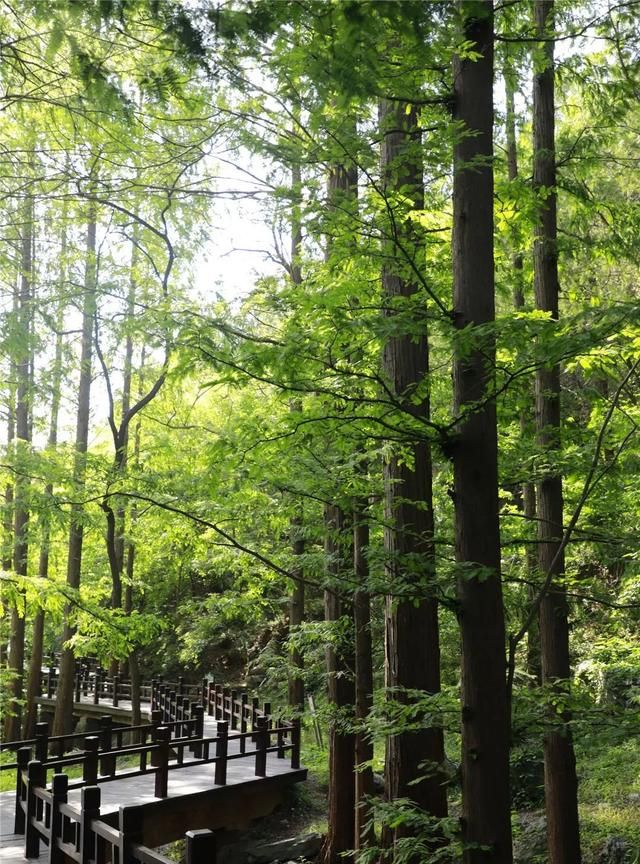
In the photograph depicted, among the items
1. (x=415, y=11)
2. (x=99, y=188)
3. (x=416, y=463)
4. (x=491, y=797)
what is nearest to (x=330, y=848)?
(x=416, y=463)

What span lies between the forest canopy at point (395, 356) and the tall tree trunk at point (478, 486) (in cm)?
2

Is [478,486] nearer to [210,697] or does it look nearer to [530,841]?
[530,841]

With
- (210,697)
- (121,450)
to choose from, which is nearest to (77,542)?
(121,450)

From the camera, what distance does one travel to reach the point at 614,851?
7.50 meters

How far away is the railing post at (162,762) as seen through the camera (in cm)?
922

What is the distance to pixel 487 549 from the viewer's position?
3.96 metres

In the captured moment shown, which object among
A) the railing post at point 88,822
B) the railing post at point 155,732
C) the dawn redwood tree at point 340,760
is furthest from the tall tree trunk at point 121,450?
the railing post at point 88,822

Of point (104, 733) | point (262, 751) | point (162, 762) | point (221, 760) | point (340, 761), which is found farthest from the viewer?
point (262, 751)

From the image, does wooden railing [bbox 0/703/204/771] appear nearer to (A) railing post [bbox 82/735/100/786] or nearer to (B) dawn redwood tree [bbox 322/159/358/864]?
(A) railing post [bbox 82/735/100/786]

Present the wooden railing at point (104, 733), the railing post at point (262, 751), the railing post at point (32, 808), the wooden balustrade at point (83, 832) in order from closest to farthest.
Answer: the wooden balustrade at point (83, 832), the railing post at point (32, 808), the wooden railing at point (104, 733), the railing post at point (262, 751)

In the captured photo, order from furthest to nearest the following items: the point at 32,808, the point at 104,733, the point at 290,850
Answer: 1. the point at 104,733
2. the point at 290,850
3. the point at 32,808

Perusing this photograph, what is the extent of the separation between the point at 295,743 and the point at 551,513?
272 inches

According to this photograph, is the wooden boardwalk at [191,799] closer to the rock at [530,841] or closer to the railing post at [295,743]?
the railing post at [295,743]

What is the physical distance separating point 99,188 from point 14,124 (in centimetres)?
145
